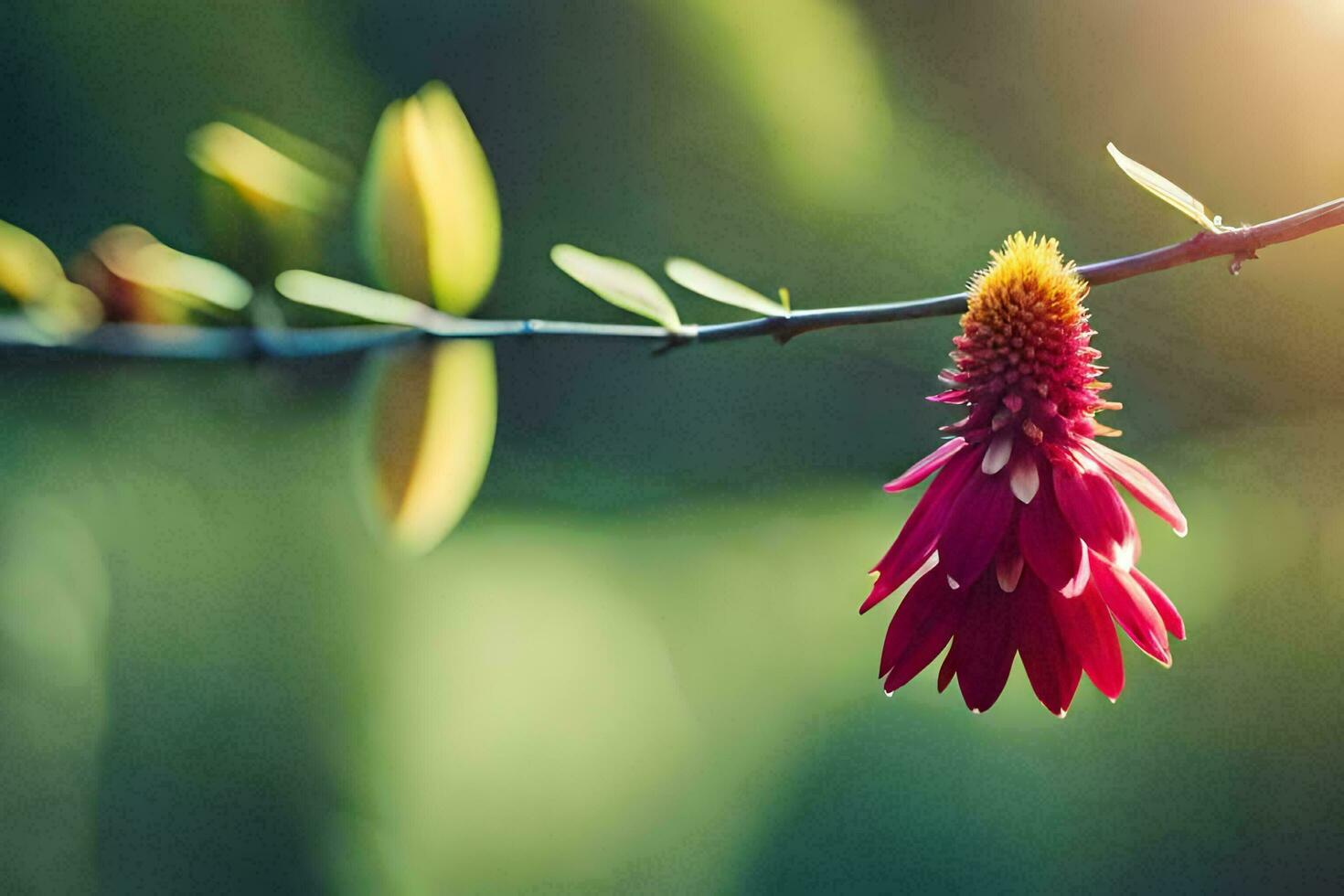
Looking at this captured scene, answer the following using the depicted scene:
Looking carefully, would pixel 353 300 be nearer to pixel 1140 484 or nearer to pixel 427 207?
pixel 427 207

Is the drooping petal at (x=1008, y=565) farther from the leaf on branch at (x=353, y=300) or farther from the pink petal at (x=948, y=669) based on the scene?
the leaf on branch at (x=353, y=300)

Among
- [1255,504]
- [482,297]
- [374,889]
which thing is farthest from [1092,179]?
[374,889]

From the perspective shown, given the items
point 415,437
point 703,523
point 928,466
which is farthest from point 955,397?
point 703,523

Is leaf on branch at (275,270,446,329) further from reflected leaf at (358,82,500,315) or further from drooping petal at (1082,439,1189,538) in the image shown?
drooping petal at (1082,439,1189,538)

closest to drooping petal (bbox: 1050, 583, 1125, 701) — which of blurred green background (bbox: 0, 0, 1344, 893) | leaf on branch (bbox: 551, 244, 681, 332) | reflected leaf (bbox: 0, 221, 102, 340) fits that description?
leaf on branch (bbox: 551, 244, 681, 332)

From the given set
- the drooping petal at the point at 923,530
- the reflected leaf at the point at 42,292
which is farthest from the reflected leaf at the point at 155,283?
the drooping petal at the point at 923,530

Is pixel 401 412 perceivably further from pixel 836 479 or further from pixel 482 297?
pixel 836 479
